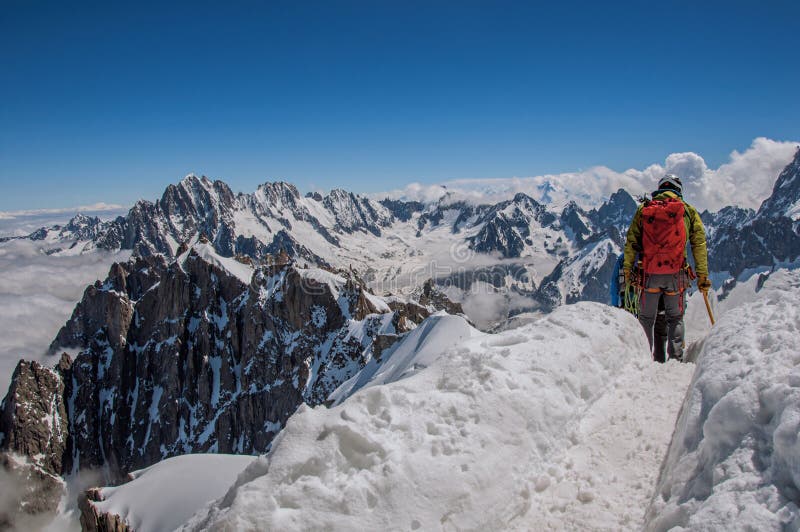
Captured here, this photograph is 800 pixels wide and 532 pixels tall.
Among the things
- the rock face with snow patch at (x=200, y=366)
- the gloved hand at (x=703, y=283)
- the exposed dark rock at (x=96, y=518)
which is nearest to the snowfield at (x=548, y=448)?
the gloved hand at (x=703, y=283)

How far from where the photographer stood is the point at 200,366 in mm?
128625

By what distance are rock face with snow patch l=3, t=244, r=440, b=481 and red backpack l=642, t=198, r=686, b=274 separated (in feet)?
287

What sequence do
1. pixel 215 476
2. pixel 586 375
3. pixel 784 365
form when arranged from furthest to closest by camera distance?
pixel 215 476, pixel 586 375, pixel 784 365

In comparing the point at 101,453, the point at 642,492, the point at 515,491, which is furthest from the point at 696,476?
the point at 101,453

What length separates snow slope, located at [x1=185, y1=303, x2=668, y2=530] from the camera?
5.48 meters

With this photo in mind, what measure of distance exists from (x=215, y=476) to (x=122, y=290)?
167m

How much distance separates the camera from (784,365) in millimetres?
5332

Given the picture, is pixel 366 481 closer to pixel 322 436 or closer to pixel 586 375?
pixel 322 436

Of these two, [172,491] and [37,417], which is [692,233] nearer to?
[172,491]

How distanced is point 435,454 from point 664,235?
9.00 metres

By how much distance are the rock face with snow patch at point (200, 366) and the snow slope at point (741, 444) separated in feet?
303

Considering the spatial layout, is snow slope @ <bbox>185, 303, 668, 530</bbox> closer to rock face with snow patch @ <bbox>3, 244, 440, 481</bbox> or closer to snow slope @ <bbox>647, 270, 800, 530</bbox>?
snow slope @ <bbox>647, 270, 800, 530</bbox>

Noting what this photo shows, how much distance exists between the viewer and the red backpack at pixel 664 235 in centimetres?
1099

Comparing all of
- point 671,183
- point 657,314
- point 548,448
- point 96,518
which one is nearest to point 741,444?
point 548,448
